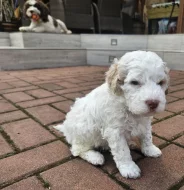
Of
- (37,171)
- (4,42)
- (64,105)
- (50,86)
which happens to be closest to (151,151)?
(37,171)

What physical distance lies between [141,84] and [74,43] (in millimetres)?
6143

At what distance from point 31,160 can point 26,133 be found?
468 millimetres

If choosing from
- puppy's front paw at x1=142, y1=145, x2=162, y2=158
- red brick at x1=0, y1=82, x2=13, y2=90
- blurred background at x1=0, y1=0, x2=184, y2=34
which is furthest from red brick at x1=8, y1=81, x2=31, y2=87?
blurred background at x1=0, y1=0, x2=184, y2=34

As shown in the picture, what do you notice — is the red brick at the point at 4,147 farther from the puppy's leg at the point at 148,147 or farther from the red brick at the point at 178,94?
the red brick at the point at 178,94

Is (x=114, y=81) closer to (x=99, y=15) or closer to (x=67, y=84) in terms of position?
(x=67, y=84)

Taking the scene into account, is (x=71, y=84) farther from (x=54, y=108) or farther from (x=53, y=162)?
(x=53, y=162)

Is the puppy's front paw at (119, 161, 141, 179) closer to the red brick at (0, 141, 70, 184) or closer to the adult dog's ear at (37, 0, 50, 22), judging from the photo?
the red brick at (0, 141, 70, 184)

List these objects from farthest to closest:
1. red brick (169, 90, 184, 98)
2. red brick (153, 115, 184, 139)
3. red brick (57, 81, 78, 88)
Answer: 1. red brick (57, 81, 78, 88)
2. red brick (169, 90, 184, 98)
3. red brick (153, 115, 184, 139)

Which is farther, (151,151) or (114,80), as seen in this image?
(151,151)

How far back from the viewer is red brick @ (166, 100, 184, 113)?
8.66 ft

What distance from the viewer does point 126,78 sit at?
4.10ft

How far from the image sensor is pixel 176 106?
108 inches

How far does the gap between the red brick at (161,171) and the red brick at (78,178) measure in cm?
11

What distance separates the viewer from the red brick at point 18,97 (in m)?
3.06
